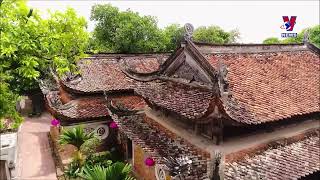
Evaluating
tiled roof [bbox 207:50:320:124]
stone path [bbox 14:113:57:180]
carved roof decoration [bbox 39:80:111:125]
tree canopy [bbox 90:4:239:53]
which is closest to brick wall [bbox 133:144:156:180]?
carved roof decoration [bbox 39:80:111:125]

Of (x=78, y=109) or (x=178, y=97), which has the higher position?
(x=178, y=97)

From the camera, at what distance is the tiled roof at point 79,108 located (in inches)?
716

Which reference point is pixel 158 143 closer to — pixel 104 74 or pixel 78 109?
pixel 78 109

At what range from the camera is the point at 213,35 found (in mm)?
43344

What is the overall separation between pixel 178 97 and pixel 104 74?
10.3 m

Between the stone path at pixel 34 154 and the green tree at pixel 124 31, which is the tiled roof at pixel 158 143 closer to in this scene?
the stone path at pixel 34 154

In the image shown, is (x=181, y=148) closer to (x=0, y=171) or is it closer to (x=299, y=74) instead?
(x=299, y=74)

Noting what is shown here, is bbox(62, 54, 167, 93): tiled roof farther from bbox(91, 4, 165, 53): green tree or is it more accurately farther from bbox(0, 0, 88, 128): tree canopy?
bbox(91, 4, 165, 53): green tree

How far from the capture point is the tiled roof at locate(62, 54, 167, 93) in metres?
19.8

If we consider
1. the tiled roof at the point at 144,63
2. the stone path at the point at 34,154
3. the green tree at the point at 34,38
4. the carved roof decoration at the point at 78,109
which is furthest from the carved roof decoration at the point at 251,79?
the tiled roof at the point at 144,63

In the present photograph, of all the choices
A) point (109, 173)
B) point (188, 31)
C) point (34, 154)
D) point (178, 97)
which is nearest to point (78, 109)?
point (34, 154)

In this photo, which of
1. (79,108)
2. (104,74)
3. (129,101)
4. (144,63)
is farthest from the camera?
(144,63)

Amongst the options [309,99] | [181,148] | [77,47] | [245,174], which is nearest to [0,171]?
[77,47]

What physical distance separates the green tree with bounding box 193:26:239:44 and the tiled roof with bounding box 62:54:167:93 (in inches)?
813
